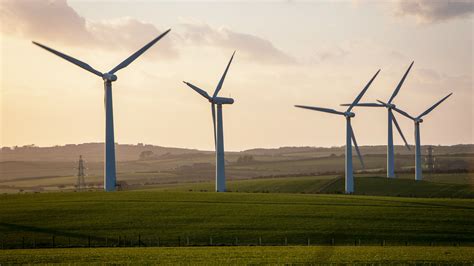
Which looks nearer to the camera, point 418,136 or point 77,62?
point 77,62

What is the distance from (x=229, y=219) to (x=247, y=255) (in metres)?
22.7

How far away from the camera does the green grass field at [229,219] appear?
65.1m

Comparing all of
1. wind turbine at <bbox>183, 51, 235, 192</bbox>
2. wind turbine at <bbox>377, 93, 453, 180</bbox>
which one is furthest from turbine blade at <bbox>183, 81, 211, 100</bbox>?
wind turbine at <bbox>377, 93, 453, 180</bbox>

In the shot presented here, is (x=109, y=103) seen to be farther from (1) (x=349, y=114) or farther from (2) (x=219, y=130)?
(1) (x=349, y=114)

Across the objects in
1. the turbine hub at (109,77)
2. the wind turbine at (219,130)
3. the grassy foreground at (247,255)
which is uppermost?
the turbine hub at (109,77)

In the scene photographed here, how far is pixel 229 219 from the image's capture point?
73.0 meters

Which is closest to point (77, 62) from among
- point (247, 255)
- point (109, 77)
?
point (109, 77)

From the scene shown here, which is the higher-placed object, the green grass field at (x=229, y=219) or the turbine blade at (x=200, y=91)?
the turbine blade at (x=200, y=91)

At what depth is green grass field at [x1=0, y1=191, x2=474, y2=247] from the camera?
65062mm

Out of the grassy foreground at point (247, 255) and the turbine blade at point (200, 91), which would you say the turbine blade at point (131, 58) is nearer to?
the turbine blade at point (200, 91)

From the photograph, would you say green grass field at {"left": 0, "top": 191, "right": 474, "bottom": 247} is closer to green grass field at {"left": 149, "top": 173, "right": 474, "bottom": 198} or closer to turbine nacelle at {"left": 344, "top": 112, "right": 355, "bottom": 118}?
green grass field at {"left": 149, "top": 173, "right": 474, "bottom": 198}

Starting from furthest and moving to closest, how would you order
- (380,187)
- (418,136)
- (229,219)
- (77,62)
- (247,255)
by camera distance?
1. (418,136)
2. (380,187)
3. (77,62)
4. (229,219)
5. (247,255)

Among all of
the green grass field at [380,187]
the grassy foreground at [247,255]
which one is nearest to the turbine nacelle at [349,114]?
the green grass field at [380,187]

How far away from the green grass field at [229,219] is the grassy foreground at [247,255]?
7.45m
